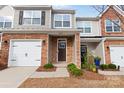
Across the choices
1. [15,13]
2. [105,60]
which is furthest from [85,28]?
[15,13]

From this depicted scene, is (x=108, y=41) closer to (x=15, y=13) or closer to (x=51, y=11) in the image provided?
(x=51, y=11)

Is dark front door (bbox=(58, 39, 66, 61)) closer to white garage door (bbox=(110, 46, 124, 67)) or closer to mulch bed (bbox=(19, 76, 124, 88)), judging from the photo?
white garage door (bbox=(110, 46, 124, 67))

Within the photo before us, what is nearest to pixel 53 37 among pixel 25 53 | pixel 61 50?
pixel 61 50

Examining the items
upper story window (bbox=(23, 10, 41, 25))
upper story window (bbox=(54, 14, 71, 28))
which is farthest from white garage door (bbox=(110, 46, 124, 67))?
upper story window (bbox=(23, 10, 41, 25))

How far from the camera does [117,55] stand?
15008 millimetres

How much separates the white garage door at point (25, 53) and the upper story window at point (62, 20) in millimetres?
4847

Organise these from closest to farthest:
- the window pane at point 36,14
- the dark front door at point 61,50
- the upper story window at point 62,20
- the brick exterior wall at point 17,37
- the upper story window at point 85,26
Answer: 1. the brick exterior wall at point 17,37
2. the dark front door at point 61,50
3. the window pane at point 36,14
4. the upper story window at point 62,20
5. the upper story window at point 85,26

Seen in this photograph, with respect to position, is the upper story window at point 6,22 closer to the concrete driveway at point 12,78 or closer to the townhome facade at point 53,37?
the townhome facade at point 53,37

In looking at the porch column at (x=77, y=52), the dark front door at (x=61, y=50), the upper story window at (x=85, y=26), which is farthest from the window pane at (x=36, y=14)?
the porch column at (x=77, y=52)

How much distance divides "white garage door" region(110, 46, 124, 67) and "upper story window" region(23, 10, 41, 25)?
8396 millimetres

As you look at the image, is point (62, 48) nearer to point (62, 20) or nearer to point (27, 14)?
point (62, 20)

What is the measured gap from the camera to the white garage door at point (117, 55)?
1498cm

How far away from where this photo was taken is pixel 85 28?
18.4 m

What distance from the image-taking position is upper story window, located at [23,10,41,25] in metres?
16.1
